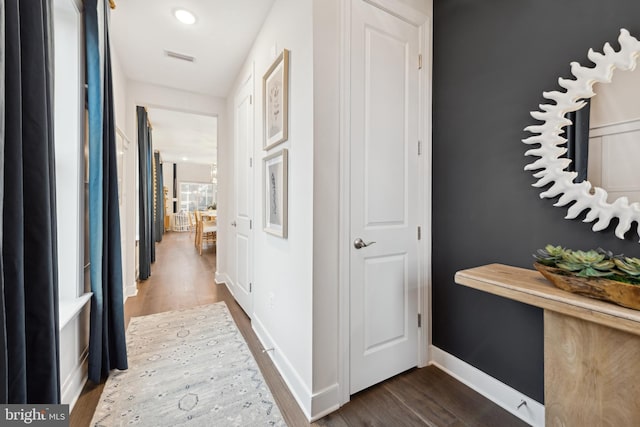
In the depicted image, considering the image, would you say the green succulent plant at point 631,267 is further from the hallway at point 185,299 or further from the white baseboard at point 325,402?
the hallway at point 185,299

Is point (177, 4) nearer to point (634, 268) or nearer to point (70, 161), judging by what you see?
point (70, 161)

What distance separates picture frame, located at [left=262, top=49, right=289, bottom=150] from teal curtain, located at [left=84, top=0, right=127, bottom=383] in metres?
1.06

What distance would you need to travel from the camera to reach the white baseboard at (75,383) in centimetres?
149

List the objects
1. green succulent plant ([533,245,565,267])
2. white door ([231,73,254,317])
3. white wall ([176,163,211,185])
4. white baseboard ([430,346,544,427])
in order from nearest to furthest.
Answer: green succulent plant ([533,245,565,267]) → white baseboard ([430,346,544,427]) → white door ([231,73,254,317]) → white wall ([176,163,211,185])

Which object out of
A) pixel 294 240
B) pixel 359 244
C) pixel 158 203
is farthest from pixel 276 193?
pixel 158 203

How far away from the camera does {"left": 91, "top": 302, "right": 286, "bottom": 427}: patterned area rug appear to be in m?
1.44

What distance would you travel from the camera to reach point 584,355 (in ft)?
3.33

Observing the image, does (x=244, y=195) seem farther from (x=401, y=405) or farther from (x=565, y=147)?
(x=565, y=147)

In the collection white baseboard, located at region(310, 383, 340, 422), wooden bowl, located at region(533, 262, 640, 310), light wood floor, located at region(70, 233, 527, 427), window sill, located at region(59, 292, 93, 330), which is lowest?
light wood floor, located at region(70, 233, 527, 427)

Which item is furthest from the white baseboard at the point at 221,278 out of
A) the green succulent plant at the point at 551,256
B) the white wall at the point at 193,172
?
the white wall at the point at 193,172

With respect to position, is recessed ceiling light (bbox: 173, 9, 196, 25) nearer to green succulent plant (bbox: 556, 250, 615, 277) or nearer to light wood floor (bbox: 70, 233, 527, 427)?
light wood floor (bbox: 70, 233, 527, 427)

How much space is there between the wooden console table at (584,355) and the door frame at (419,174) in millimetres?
681

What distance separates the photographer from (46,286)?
987 mm

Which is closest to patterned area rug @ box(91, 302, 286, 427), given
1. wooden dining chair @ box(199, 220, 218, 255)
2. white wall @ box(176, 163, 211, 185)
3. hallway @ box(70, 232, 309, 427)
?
hallway @ box(70, 232, 309, 427)
